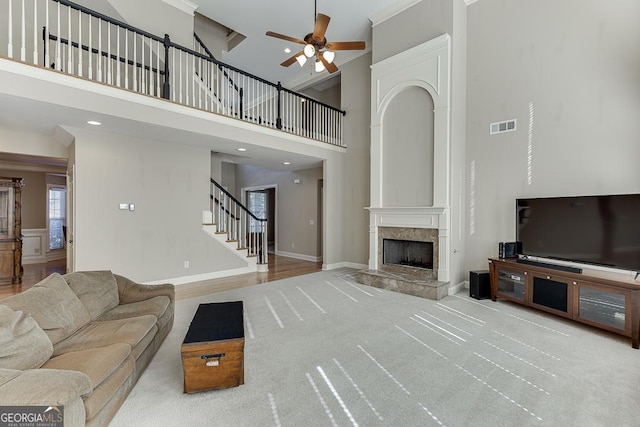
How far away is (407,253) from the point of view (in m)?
5.64

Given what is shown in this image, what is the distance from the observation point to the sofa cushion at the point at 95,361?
166cm

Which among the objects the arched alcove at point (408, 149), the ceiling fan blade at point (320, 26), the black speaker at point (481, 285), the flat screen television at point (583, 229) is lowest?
the black speaker at point (481, 285)

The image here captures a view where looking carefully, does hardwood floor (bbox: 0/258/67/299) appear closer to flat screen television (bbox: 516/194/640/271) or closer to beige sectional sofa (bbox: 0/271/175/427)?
beige sectional sofa (bbox: 0/271/175/427)

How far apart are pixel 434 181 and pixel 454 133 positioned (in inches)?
34.6

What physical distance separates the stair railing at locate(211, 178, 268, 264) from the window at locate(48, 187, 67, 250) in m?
5.39

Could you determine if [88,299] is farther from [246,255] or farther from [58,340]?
[246,255]

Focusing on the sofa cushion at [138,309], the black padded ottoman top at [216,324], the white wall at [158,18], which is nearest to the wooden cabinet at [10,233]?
the white wall at [158,18]

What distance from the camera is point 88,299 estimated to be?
102 inches

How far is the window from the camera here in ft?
26.0

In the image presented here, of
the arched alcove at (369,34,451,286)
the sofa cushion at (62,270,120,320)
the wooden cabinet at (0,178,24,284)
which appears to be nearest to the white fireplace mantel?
the arched alcove at (369,34,451,286)

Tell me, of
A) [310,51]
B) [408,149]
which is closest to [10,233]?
[310,51]

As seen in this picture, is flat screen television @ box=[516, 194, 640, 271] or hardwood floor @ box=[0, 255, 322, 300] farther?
hardwood floor @ box=[0, 255, 322, 300]

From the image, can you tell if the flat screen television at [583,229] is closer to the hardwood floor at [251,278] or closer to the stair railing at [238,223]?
the hardwood floor at [251,278]

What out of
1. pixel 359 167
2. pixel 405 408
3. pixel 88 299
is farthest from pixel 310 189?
pixel 405 408
